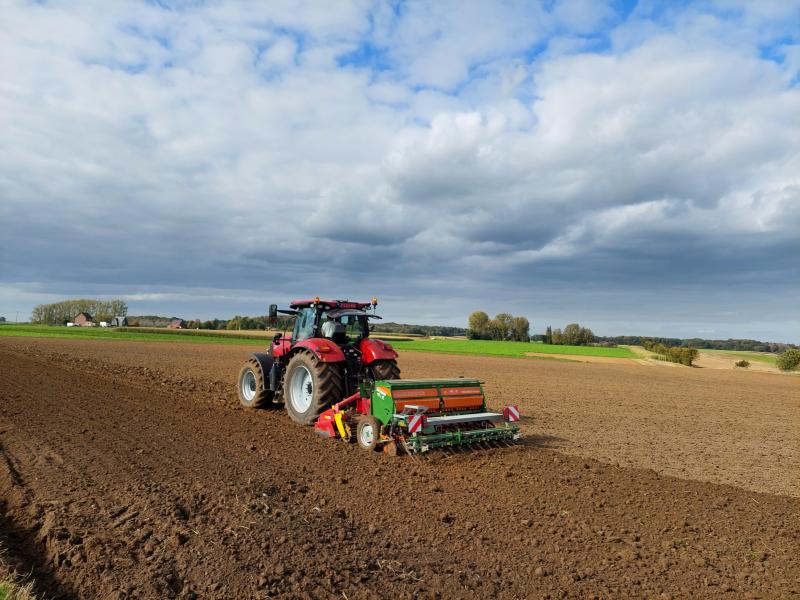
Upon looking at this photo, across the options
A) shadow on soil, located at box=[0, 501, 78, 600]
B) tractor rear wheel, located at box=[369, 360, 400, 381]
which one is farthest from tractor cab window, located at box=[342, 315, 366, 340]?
shadow on soil, located at box=[0, 501, 78, 600]

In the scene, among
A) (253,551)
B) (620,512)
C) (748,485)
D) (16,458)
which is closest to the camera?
(253,551)

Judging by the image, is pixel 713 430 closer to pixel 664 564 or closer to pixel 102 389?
pixel 664 564

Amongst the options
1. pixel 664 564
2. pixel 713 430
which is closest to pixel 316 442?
pixel 664 564

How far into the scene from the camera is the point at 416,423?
6.74 metres

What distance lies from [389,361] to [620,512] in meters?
4.44

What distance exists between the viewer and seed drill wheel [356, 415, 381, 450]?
7102 mm

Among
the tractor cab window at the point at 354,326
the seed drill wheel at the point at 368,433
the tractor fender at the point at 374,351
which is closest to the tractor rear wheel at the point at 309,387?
the tractor fender at the point at 374,351

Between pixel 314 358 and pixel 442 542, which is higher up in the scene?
pixel 314 358

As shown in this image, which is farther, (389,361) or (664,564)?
(389,361)

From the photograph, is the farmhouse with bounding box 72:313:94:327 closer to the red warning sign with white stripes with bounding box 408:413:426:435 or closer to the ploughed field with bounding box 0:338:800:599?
the ploughed field with bounding box 0:338:800:599

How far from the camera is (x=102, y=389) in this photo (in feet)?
38.7

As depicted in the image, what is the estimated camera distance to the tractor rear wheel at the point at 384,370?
873 centimetres

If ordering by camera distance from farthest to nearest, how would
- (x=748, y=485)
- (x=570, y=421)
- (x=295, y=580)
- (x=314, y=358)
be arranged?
(x=570, y=421)
(x=314, y=358)
(x=748, y=485)
(x=295, y=580)

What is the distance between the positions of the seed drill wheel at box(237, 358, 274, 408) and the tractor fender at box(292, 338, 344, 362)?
2032 mm
